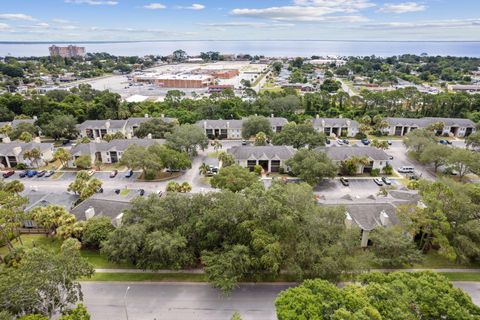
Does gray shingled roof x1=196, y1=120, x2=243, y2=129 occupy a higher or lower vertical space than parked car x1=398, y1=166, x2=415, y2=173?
higher

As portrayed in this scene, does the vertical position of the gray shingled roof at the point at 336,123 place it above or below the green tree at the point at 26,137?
above

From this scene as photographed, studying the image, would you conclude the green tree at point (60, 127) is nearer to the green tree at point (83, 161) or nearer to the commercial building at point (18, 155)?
the commercial building at point (18, 155)

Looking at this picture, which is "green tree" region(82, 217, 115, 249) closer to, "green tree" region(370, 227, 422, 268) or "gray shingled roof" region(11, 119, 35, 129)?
"green tree" region(370, 227, 422, 268)

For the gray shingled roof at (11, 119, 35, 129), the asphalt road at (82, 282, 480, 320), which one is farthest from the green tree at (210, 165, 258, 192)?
the gray shingled roof at (11, 119, 35, 129)

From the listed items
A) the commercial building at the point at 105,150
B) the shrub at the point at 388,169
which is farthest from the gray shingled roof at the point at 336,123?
the commercial building at the point at 105,150

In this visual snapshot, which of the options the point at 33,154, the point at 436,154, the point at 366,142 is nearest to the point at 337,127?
the point at 366,142
